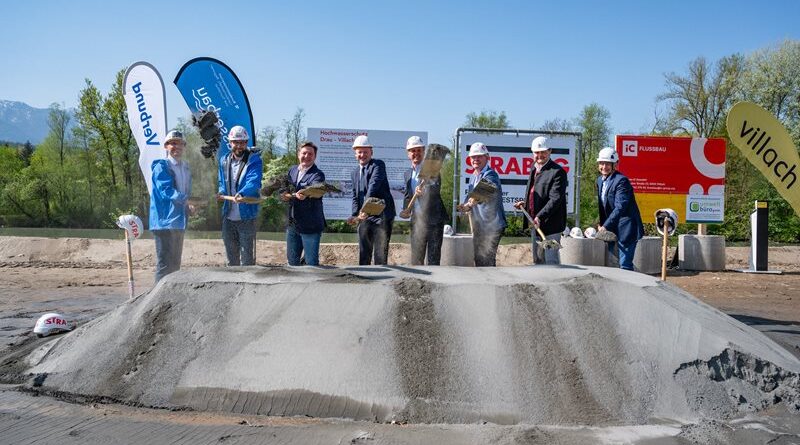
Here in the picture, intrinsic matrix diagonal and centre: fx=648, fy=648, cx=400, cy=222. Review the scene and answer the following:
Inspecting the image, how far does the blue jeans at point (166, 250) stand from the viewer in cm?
707

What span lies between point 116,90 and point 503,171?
89.1 feet

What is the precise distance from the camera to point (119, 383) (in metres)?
4.25

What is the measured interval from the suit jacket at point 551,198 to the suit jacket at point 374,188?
171 cm

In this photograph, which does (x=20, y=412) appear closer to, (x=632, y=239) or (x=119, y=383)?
(x=119, y=383)

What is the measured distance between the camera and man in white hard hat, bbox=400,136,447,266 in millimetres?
7301

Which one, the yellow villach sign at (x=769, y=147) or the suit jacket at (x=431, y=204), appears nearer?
the suit jacket at (x=431, y=204)

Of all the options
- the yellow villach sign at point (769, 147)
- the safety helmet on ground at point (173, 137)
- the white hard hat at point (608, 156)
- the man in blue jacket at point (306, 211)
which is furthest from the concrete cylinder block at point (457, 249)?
the safety helmet on ground at point (173, 137)

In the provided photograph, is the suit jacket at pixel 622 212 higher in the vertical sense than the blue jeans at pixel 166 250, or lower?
higher

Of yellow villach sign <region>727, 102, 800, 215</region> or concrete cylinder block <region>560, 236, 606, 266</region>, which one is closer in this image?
yellow villach sign <region>727, 102, 800, 215</region>

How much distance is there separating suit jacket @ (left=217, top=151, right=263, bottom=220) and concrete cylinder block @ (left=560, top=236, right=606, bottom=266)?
787cm

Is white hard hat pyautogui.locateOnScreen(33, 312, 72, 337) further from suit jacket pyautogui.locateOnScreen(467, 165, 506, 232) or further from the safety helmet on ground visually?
suit jacket pyautogui.locateOnScreen(467, 165, 506, 232)

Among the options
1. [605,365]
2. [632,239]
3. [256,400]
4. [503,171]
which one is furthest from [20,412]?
[503,171]

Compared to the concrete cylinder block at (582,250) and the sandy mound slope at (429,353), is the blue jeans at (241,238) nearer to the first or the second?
the sandy mound slope at (429,353)

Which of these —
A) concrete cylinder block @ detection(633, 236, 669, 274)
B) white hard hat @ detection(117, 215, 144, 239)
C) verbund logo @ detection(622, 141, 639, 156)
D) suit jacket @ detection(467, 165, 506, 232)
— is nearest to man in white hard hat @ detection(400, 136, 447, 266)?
suit jacket @ detection(467, 165, 506, 232)
